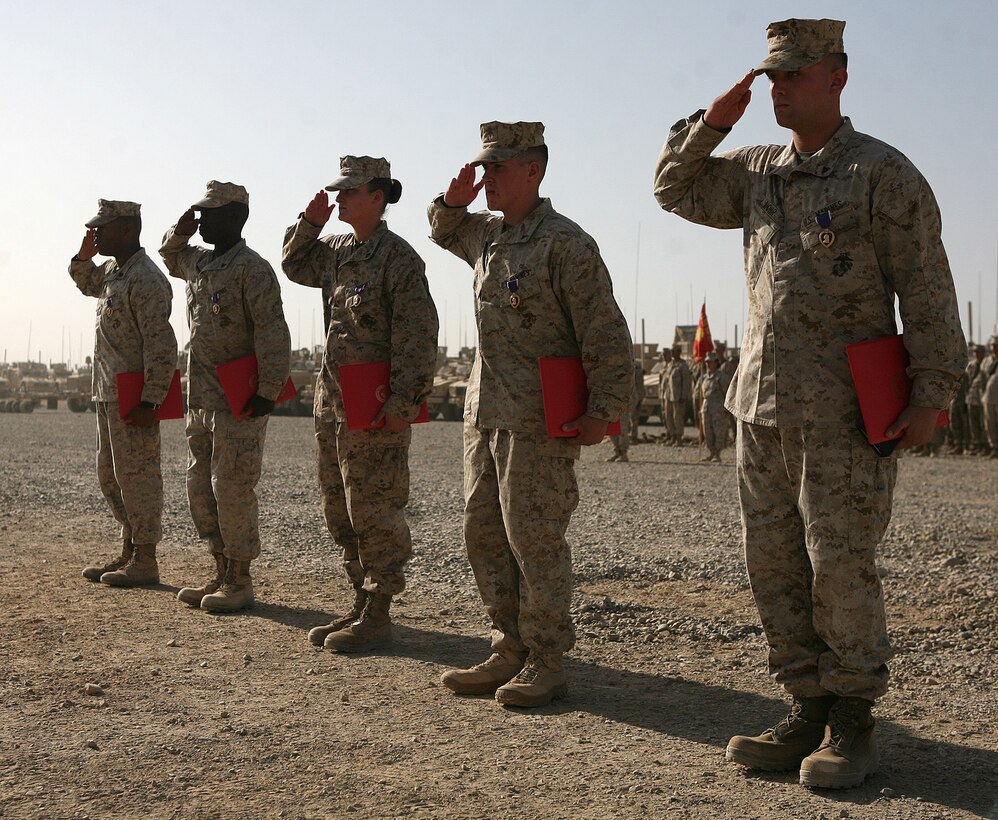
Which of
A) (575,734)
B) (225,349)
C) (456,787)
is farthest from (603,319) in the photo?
(225,349)

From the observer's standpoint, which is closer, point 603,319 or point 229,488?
point 603,319

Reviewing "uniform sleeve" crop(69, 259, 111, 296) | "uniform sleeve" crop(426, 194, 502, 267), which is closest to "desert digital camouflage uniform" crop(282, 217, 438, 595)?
"uniform sleeve" crop(426, 194, 502, 267)

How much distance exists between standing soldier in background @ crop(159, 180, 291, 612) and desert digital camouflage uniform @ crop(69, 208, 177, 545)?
507 millimetres

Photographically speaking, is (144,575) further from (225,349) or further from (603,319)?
(603,319)

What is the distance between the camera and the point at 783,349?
3.93 m

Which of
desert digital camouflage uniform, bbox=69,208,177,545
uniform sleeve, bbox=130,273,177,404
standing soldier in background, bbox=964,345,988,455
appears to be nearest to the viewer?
uniform sleeve, bbox=130,273,177,404

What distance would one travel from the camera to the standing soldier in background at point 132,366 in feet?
24.3

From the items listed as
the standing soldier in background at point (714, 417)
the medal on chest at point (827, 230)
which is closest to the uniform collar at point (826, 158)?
the medal on chest at point (827, 230)

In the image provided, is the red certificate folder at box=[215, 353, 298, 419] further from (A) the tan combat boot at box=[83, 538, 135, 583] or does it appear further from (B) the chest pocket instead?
(B) the chest pocket

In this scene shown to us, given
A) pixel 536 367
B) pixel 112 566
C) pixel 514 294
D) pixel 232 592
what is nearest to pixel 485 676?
pixel 536 367

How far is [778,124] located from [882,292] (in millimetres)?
659

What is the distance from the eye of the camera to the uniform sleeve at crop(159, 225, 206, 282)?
Answer: 7145mm

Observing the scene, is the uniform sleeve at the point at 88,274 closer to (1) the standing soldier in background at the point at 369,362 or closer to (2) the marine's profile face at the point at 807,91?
(1) the standing soldier in background at the point at 369,362

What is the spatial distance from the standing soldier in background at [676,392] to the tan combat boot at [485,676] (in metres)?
18.6
